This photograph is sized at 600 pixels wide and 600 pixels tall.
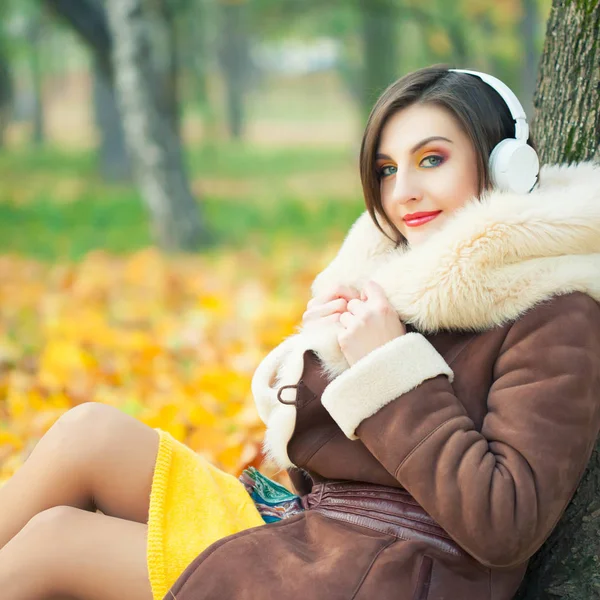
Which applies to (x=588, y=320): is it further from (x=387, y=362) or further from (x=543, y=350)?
(x=387, y=362)

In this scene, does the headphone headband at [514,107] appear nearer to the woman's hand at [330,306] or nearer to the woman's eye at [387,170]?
the woman's eye at [387,170]

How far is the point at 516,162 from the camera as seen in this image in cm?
177

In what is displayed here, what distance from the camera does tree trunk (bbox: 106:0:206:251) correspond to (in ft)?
25.3

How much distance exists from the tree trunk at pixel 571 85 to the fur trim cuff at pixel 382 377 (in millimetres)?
878

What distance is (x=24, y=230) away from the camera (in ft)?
35.8

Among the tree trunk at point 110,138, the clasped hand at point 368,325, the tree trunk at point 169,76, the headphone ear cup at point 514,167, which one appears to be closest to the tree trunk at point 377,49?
the tree trunk at point 110,138

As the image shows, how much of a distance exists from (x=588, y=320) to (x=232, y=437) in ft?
5.95

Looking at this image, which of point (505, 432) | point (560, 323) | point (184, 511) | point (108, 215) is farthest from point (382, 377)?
point (108, 215)

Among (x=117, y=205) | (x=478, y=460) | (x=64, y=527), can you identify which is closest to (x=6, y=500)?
(x=64, y=527)

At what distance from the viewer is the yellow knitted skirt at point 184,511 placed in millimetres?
1771

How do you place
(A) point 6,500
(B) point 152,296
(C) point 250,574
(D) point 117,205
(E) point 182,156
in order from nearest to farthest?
(C) point 250,574 → (A) point 6,500 → (B) point 152,296 → (E) point 182,156 → (D) point 117,205

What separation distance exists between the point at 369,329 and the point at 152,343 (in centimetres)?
318

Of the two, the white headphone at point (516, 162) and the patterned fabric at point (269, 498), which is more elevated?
the white headphone at point (516, 162)

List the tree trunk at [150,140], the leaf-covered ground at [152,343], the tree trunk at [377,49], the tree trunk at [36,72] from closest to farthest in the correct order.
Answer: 1. the leaf-covered ground at [152,343]
2. the tree trunk at [150,140]
3. the tree trunk at [377,49]
4. the tree trunk at [36,72]
